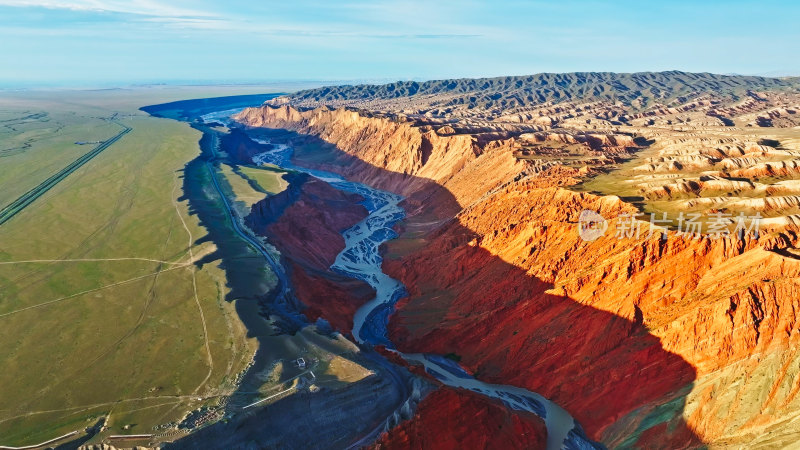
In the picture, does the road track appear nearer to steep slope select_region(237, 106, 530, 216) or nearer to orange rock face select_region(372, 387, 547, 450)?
steep slope select_region(237, 106, 530, 216)

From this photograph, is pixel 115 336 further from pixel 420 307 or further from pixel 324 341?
pixel 420 307

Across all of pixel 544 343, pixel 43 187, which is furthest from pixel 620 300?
pixel 43 187

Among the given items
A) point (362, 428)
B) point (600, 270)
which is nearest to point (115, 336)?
point (362, 428)

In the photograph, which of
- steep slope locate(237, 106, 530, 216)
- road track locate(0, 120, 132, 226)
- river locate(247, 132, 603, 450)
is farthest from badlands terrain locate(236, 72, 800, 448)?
road track locate(0, 120, 132, 226)

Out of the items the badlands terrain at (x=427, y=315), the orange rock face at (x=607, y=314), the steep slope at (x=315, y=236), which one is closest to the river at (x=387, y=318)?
the badlands terrain at (x=427, y=315)

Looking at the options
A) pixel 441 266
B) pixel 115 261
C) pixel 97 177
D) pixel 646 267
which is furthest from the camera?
pixel 97 177

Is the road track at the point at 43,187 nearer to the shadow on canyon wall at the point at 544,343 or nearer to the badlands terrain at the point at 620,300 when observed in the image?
the badlands terrain at the point at 620,300
